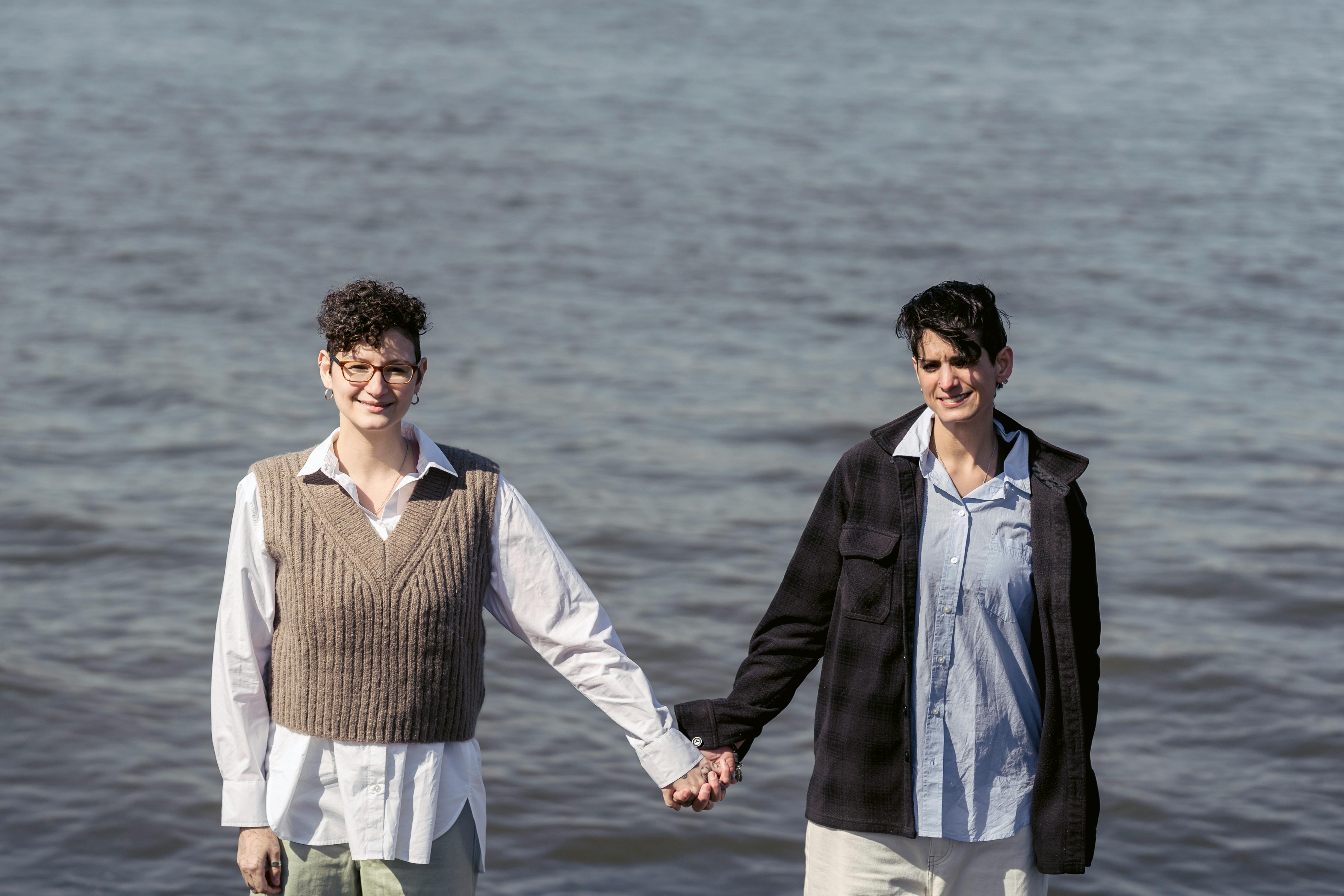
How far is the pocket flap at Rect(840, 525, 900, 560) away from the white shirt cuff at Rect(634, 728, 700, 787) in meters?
0.52

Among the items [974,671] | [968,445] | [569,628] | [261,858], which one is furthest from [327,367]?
[974,671]

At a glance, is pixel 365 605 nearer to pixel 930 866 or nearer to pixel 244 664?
pixel 244 664

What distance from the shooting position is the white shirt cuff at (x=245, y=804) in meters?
3.00

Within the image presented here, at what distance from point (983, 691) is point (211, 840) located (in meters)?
3.35

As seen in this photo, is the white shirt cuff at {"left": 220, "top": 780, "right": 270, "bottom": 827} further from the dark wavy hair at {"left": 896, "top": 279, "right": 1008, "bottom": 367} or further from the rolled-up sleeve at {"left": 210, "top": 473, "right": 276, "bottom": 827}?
the dark wavy hair at {"left": 896, "top": 279, "right": 1008, "bottom": 367}

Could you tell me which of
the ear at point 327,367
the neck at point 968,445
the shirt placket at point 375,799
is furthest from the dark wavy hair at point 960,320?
the shirt placket at point 375,799

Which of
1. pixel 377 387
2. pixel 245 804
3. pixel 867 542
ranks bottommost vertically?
pixel 245 804

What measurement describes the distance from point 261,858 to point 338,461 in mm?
775

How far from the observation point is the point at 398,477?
3.10 m

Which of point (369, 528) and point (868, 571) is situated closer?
point (369, 528)

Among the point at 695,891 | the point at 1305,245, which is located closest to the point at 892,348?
the point at 1305,245

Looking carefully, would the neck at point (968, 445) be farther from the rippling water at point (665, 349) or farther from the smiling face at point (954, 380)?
the rippling water at point (665, 349)

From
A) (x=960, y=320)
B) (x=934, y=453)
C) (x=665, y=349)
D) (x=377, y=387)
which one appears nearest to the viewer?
(x=377, y=387)

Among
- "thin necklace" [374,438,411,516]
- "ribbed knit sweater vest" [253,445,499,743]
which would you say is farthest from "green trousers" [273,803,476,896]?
"thin necklace" [374,438,411,516]
